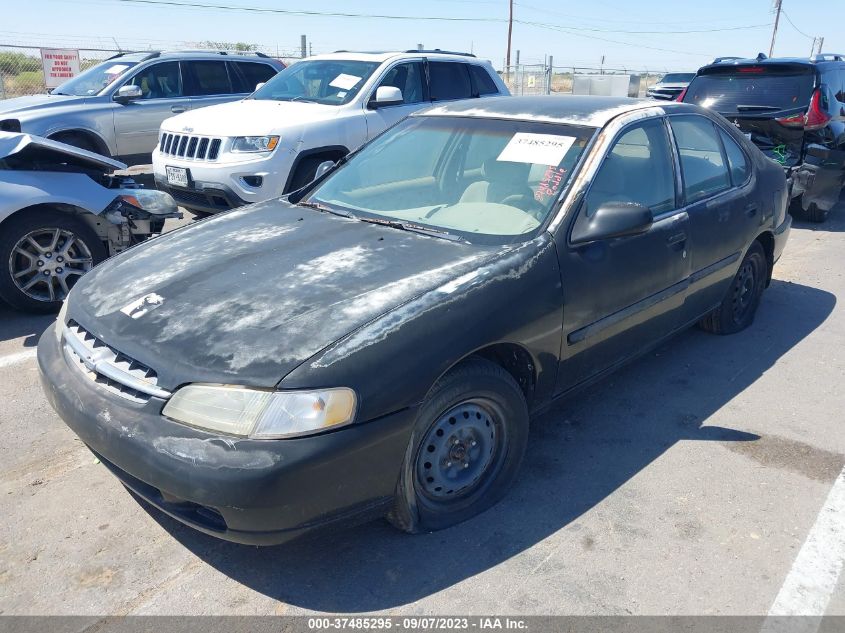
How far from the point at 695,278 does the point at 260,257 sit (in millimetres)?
2500

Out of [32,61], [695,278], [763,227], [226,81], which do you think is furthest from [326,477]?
[32,61]

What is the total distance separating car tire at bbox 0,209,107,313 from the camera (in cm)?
490

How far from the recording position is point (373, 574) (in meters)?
2.61

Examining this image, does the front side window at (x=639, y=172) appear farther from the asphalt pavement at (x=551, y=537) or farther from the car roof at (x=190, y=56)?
the car roof at (x=190, y=56)

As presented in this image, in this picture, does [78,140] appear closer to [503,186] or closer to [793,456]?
[503,186]

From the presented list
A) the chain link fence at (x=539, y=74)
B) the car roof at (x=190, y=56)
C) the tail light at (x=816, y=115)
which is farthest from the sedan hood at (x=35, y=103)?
the chain link fence at (x=539, y=74)

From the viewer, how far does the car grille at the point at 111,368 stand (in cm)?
246

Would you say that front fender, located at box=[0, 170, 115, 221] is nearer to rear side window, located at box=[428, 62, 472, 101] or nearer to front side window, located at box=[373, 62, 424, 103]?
front side window, located at box=[373, 62, 424, 103]

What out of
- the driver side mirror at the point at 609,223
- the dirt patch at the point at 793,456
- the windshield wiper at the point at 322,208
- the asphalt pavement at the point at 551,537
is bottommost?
the dirt patch at the point at 793,456

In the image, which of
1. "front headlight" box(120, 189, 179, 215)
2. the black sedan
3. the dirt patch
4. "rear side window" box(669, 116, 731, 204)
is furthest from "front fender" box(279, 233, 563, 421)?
"front headlight" box(120, 189, 179, 215)

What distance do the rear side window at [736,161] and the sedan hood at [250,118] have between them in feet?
13.2

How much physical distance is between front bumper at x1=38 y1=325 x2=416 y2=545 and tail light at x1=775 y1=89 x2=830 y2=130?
7.25m

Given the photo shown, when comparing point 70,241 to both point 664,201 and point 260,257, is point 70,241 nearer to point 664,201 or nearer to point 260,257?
point 260,257

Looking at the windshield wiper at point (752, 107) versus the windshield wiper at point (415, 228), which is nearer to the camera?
the windshield wiper at point (415, 228)
